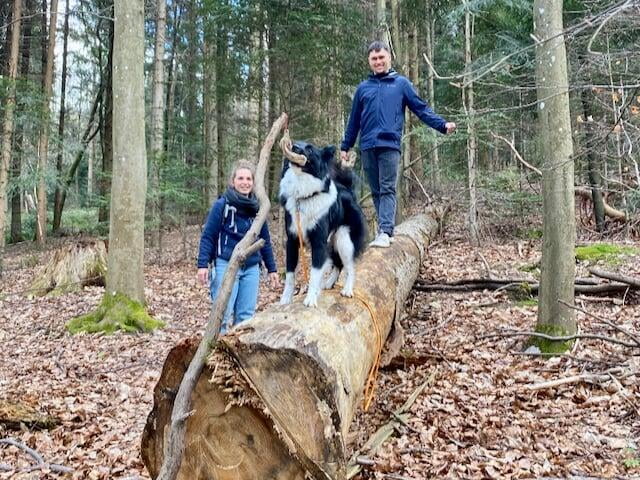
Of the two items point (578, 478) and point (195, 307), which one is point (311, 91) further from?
point (578, 478)

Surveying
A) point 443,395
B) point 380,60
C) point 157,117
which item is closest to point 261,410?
point 443,395

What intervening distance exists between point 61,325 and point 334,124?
10740 millimetres

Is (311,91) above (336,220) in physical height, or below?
above

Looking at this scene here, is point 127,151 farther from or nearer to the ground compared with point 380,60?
nearer to the ground

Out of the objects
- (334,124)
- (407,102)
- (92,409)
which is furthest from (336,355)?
(334,124)

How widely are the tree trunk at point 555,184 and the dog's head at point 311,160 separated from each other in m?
2.23

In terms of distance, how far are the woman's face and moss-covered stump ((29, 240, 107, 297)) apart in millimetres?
6668

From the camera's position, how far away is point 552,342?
511cm

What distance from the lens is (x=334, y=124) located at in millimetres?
16250

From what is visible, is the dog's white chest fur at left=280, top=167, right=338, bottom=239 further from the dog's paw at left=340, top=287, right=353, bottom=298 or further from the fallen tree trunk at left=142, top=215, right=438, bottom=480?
the fallen tree trunk at left=142, top=215, right=438, bottom=480

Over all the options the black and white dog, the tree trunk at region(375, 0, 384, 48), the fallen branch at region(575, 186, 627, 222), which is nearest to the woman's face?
the black and white dog

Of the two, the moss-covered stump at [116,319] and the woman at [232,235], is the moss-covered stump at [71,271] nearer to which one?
the moss-covered stump at [116,319]

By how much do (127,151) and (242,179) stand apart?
142 inches

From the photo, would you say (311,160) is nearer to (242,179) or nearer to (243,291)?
(242,179)
